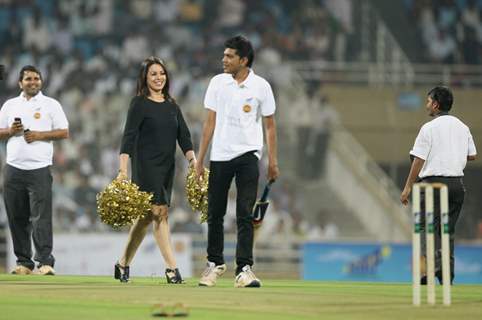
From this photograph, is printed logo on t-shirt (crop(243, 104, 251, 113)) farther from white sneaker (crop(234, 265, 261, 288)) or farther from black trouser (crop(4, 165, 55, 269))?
black trouser (crop(4, 165, 55, 269))

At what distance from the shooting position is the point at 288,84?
2677 centimetres

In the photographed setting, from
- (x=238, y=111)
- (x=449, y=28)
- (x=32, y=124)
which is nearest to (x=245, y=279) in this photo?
(x=238, y=111)

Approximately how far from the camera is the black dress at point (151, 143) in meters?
11.7

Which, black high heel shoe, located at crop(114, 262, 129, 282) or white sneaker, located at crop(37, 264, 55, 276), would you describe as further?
white sneaker, located at crop(37, 264, 55, 276)

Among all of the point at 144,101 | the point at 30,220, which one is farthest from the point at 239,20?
the point at 144,101

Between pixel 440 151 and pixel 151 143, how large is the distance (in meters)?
2.84

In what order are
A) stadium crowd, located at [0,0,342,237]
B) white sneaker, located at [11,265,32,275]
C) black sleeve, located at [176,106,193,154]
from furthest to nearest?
1. stadium crowd, located at [0,0,342,237]
2. white sneaker, located at [11,265,32,275]
3. black sleeve, located at [176,106,193,154]

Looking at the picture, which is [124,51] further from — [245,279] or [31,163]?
[245,279]

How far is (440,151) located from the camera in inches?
489

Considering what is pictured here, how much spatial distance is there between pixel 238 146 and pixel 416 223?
109 inches

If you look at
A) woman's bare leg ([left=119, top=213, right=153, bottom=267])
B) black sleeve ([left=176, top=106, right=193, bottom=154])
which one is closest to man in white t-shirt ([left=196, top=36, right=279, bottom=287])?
black sleeve ([left=176, top=106, right=193, bottom=154])

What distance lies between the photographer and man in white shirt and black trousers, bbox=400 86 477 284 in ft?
40.5

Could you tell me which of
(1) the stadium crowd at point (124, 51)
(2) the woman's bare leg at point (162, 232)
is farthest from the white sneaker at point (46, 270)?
(1) the stadium crowd at point (124, 51)

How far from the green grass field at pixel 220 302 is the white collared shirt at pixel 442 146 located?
4.36 feet
